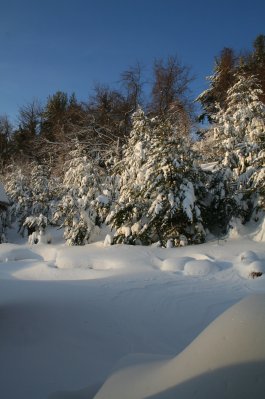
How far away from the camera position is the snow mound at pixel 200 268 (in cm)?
711

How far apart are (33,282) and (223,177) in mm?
6534

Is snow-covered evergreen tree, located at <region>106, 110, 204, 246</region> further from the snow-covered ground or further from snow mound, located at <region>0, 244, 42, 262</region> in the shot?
snow mound, located at <region>0, 244, 42, 262</region>

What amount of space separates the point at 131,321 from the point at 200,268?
280 centimetres

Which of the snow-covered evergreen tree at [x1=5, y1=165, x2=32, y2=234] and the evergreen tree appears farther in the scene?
the evergreen tree

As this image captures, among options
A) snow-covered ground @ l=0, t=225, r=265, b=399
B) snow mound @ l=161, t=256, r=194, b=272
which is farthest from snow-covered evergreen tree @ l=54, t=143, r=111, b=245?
snow mound @ l=161, t=256, r=194, b=272

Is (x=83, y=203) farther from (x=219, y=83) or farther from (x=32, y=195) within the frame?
(x=219, y=83)

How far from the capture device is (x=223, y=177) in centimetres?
1027

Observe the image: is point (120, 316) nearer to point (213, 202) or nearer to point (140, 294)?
point (140, 294)

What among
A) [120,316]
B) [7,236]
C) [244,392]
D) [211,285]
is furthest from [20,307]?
[7,236]

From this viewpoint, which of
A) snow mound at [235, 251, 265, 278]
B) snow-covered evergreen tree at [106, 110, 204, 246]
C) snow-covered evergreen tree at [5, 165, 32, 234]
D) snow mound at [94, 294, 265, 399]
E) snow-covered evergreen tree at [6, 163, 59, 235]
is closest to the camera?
snow mound at [94, 294, 265, 399]

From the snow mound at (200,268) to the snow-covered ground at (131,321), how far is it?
3 cm

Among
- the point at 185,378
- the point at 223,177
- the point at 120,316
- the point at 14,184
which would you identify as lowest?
the point at 120,316

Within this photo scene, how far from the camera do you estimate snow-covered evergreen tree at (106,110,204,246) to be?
30.6ft

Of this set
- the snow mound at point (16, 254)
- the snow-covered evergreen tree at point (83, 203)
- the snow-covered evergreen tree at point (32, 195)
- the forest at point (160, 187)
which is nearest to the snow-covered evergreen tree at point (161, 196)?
the forest at point (160, 187)
